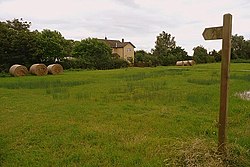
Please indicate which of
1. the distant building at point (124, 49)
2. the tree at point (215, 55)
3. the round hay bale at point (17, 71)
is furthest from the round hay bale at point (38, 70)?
the tree at point (215, 55)

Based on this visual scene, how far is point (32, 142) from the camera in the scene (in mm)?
4633

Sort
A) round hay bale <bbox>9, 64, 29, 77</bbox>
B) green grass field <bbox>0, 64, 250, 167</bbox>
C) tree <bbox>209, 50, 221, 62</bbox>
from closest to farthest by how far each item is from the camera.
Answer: green grass field <bbox>0, 64, 250, 167</bbox>, round hay bale <bbox>9, 64, 29, 77</bbox>, tree <bbox>209, 50, 221, 62</bbox>

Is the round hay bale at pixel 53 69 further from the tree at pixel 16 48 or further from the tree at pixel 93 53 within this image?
the tree at pixel 93 53

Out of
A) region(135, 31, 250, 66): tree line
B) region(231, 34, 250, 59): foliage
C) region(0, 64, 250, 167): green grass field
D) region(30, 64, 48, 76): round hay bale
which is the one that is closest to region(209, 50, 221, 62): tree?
region(135, 31, 250, 66): tree line

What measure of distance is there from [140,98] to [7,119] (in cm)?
461

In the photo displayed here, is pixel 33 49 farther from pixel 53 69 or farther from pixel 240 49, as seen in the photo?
pixel 240 49

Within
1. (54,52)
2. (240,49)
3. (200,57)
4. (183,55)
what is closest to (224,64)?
(54,52)

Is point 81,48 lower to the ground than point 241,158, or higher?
higher

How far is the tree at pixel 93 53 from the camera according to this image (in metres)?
36.1

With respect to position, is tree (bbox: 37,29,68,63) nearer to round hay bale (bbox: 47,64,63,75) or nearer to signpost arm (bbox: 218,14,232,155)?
round hay bale (bbox: 47,64,63,75)

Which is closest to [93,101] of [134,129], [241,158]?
[134,129]

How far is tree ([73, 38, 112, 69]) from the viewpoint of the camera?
36062mm

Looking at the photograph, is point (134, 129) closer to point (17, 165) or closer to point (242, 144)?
point (242, 144)

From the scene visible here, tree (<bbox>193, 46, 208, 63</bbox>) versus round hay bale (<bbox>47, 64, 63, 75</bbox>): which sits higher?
tree (<bbox>193, 46, 208, 63</bbox>)
